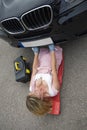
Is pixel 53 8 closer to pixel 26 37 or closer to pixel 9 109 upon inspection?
pixel 26 37

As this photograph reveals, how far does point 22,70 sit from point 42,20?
32.8 inches

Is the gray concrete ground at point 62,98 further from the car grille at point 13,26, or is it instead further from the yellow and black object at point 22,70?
the car grille at point 13,26

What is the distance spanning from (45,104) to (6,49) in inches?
51.6

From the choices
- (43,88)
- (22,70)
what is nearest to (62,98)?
(43,88)

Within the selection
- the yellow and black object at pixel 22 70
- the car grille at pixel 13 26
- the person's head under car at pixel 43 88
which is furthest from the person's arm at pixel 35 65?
the car grille at pixel 13 26

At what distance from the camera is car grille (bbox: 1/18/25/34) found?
2680 millimetres

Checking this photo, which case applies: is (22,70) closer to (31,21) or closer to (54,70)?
(54,70)

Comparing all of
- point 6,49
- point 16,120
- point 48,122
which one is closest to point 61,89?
point 48,122

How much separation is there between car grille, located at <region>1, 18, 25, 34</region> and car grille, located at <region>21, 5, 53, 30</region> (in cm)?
10

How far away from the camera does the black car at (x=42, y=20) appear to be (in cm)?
242

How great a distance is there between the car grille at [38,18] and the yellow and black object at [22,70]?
2.16ft

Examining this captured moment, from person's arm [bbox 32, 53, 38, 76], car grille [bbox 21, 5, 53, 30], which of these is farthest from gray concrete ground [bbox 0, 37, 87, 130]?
car grille [bbox 21, 5, 53, 30]

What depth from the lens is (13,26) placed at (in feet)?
9.03

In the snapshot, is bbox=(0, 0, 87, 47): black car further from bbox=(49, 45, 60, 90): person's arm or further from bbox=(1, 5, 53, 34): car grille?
bbox=(49, 45, 60, 90): person's arm
